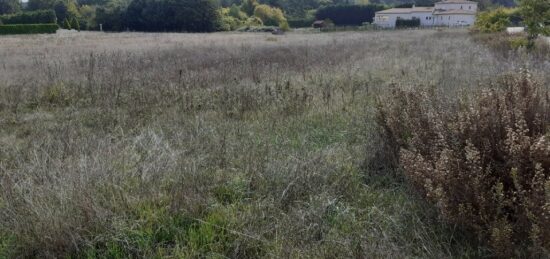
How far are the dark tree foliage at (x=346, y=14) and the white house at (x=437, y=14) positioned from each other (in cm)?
506

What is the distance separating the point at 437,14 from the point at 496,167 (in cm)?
9248

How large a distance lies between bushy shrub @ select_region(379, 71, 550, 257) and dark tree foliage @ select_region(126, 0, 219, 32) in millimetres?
60338

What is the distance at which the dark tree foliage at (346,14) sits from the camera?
94.3 meters

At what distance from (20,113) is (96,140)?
3248 millimetres

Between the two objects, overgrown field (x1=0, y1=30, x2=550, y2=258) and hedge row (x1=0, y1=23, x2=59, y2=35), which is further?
hedge row (x1=0, y1=23, x2=59, y2=35)

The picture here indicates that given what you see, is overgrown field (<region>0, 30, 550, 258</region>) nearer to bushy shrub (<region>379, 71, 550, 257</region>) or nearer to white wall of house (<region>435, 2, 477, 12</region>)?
bushy shrub (<region>379, 71, 550, 257</region>)

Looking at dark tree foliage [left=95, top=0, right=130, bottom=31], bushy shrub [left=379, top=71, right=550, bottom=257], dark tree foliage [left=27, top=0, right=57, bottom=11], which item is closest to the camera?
bushy shrub [left=379, top=71, right=550, bottom=257]

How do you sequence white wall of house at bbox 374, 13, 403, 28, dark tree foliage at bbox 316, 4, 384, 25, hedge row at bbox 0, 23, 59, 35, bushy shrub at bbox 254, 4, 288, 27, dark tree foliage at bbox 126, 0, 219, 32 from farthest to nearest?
dark tree foliage at bbox 316, 4, 384, 25 → white wall of house at bbox 374, 13, 403, 28 → bushy shrub at bbox 254, 4, 288, 27 → dark tree foliage at bbox 126, 0, 219, 32 → hedge row at bbox 0, 23, 59, 35

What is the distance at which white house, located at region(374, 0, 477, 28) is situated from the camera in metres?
83.4

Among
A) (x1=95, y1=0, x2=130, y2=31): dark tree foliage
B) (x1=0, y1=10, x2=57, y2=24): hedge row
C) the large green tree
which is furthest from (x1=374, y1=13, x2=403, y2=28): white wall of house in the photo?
the large green tree

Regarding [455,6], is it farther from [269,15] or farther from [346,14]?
[269,15]

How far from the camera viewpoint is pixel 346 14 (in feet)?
313

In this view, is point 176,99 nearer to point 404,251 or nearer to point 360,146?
point 360,146

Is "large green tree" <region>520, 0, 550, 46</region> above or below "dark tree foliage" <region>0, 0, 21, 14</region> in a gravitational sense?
below
